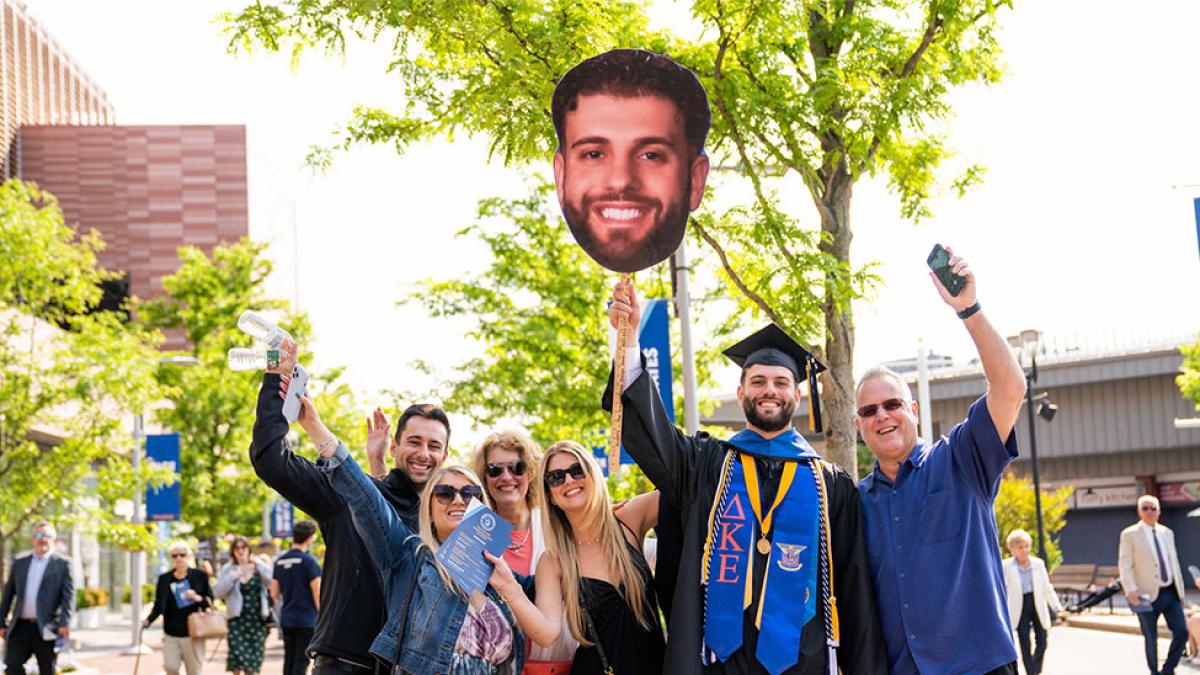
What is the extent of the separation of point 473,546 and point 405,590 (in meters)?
0.65

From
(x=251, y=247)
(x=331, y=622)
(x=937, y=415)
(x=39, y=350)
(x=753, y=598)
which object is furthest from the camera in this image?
(x=937, y=415)

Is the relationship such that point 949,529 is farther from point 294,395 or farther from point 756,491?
point 294,395

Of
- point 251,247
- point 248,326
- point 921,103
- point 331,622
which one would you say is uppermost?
point 251,247

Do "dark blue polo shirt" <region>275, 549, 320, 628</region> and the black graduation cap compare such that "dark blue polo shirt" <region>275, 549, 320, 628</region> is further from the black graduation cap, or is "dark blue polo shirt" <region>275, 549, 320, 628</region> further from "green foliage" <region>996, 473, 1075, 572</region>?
"green foliage" <region>996, 473, 1075, 572</region>

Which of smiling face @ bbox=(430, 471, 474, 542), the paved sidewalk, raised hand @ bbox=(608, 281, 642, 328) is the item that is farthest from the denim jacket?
the paved sidewalk

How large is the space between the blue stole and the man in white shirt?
426 inches

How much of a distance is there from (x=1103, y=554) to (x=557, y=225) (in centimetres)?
3146

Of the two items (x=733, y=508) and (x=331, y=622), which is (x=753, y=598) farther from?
(x=331, y=622)

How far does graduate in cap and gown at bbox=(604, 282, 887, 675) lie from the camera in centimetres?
527

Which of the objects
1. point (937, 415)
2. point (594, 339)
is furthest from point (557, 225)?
point (937, 415)

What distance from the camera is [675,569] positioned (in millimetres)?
5648

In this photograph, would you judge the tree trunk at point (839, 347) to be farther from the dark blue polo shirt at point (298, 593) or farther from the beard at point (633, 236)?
the dark blue polo shirt at point (298, 593)

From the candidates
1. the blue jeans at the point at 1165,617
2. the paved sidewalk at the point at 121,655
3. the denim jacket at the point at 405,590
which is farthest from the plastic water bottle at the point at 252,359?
the paved sidewalk at the point at 121,655

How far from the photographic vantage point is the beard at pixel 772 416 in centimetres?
553
